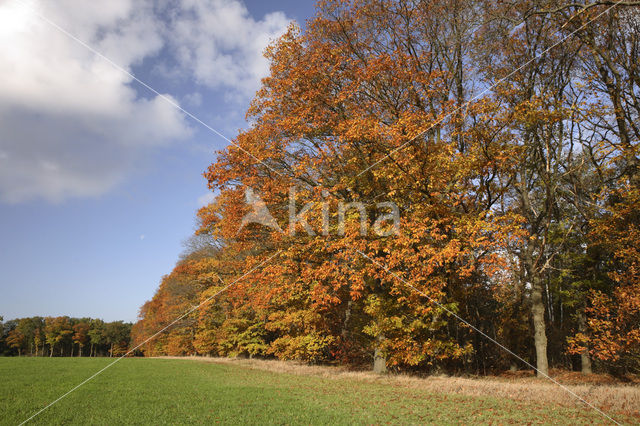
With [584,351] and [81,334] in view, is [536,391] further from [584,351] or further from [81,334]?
[81,334]

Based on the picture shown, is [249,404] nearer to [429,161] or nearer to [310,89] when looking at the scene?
[429,161]

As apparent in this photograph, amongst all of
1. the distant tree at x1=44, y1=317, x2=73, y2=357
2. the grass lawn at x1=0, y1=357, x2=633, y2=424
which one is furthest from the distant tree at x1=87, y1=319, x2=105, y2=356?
the grass lawn at x1=0, y1=357, x2=633, y2=424

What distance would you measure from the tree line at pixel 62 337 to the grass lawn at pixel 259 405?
6392 cm

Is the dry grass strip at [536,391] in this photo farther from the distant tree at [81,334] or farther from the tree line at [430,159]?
the distant tree at [81,334]

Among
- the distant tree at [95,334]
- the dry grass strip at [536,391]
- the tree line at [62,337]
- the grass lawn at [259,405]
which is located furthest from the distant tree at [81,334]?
the dry grass strip at [536,391]

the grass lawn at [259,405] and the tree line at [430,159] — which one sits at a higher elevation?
the tree line at [430,159]

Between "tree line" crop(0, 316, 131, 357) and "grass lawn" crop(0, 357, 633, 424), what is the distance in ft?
210

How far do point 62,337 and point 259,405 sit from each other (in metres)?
74.8

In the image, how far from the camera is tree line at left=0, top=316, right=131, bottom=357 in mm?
64812

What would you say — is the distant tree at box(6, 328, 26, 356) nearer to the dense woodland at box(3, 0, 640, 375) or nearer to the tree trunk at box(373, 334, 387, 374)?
the dense woodland at box(3, 0, 640, 375)

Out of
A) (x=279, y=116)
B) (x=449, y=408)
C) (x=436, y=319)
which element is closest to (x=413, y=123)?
(x=279, y=116)

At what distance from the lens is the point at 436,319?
16094 millimetres

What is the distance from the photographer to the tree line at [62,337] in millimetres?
64812

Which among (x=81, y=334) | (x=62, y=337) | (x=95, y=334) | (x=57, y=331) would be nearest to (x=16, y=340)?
(x=57, y=331)
